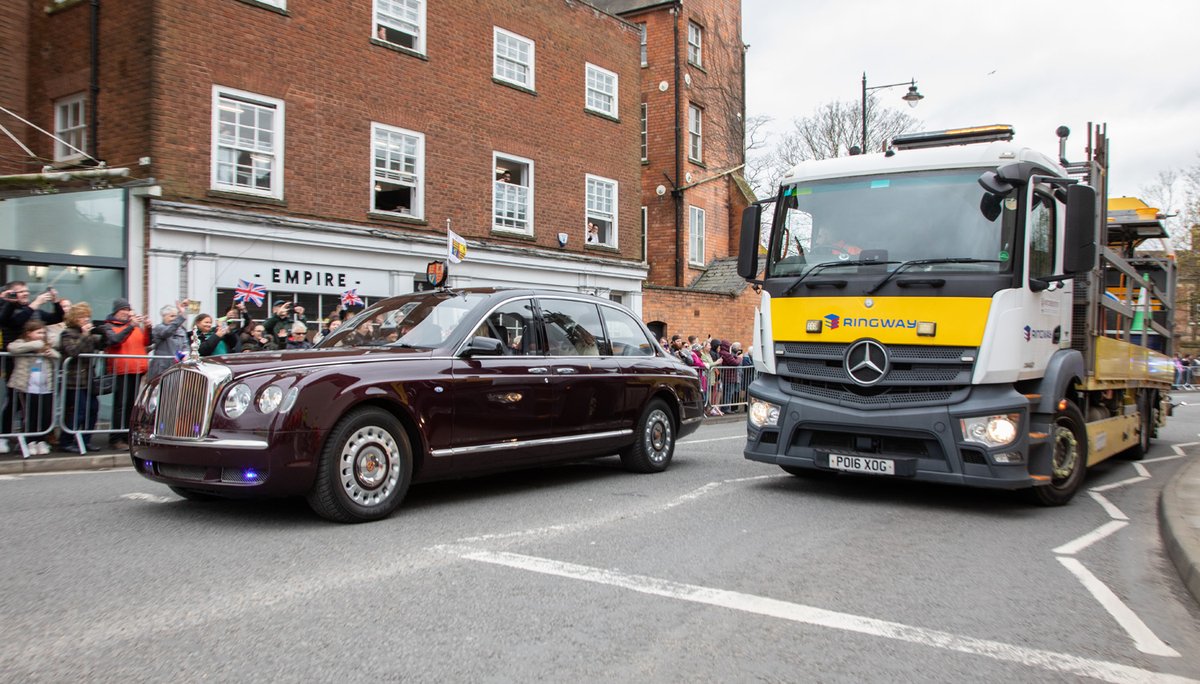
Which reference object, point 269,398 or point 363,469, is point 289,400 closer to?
point 269,398

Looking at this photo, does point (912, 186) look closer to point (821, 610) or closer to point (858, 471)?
point (858, 471)

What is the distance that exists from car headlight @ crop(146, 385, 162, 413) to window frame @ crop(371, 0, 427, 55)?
12422 mm

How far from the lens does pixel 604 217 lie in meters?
23.1

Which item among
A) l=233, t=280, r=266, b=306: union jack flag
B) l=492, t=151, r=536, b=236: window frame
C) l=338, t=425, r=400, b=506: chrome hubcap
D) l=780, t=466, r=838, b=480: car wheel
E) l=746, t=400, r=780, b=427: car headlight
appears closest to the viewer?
l=338, t=425, r=400, b=506: chrome hubcap

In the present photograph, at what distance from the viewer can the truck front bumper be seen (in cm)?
674

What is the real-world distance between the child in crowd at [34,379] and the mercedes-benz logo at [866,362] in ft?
26.8

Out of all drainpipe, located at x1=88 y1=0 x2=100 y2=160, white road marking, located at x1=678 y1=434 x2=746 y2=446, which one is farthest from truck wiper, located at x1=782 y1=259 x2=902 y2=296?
drainpipe, located at x1=88 y1=0 x2=100 y2=160

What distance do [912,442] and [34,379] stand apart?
8796 millimetres

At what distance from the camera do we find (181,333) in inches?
428

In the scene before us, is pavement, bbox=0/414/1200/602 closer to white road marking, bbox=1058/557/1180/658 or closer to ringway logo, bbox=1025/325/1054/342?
white road marking, bbox=1058/557/1180/658

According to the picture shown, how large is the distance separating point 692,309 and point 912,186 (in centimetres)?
1752

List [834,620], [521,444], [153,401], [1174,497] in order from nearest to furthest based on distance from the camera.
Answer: [834,620], [153,401], [521,444], [1174,497]

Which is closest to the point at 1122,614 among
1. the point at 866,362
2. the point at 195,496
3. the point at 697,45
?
the point at 866,362

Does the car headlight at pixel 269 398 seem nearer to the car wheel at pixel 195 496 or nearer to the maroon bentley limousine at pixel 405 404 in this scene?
the maroon bentley limousine at pixel 405 404
